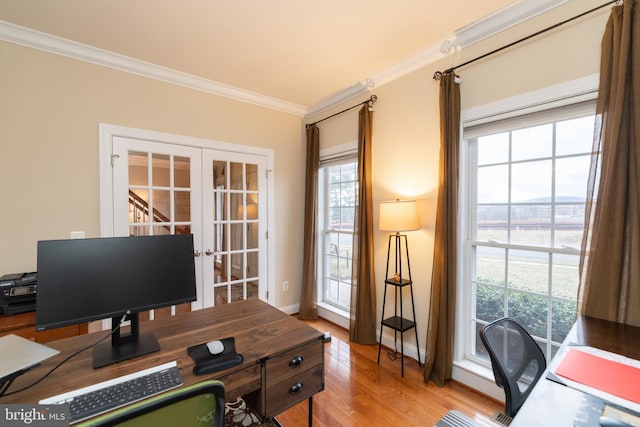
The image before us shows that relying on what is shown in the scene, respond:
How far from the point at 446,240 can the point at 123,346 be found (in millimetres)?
2130

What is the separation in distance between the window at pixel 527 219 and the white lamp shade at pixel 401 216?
40cm

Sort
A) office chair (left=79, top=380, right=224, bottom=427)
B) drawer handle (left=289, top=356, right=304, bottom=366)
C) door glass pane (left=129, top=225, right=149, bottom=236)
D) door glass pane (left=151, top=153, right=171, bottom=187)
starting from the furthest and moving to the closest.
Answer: door glass pane (left=151, top=153, right=171, bottom=187) → door glass pane (left=129, top=225, right=149, bottom=236) → drawer handle (left=289, top=356, right=304, bottom=366) → office chair (left=79, top=380, right=224, bottom=427)

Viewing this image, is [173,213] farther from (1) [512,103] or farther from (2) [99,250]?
(1) [512,103]

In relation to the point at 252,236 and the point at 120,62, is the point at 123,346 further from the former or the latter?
the point at 120,62

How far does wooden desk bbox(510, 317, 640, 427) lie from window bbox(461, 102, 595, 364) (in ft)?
1.76

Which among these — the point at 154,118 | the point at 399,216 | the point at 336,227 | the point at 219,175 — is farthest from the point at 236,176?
the point at 399,216

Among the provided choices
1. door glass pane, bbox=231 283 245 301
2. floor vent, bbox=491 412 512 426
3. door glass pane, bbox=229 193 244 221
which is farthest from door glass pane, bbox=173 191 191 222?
floor vent, bbox=491 412 512 426

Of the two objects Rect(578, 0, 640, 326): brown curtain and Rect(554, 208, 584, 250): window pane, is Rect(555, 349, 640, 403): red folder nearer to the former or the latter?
Rect(578, 0, 640, 326): brown curtain

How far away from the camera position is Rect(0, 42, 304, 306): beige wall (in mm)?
2111

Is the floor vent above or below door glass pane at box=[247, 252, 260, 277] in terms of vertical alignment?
below

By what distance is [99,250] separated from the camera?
3.92 feet

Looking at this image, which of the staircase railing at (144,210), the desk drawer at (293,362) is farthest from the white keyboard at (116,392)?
the staircase railing at (144,210)

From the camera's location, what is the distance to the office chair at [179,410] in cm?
62

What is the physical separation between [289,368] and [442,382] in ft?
4.95
